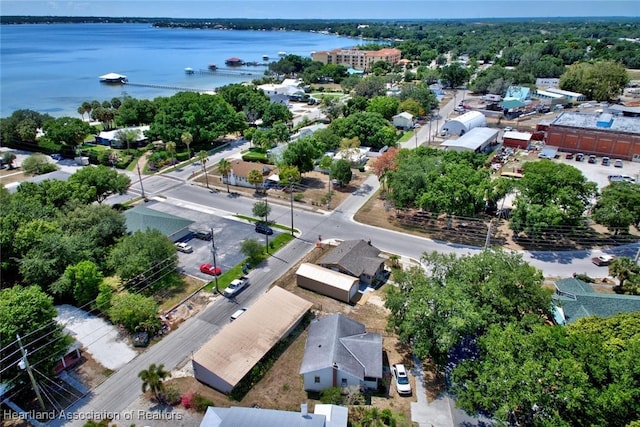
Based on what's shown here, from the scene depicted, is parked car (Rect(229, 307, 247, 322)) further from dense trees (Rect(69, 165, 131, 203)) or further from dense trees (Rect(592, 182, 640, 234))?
dense trees (Rect(592, 182, 640, 234))

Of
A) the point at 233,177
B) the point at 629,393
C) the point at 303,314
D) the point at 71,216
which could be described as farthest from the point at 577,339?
the point at 233,177

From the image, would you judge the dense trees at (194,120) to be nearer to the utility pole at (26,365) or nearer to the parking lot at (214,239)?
the parking lot at (214,239)

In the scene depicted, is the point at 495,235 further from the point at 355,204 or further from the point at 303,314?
the point at 303,314

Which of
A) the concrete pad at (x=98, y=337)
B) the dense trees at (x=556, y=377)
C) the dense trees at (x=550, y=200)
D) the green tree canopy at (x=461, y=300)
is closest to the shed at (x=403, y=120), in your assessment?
the dense trees at (x=550, y=200)

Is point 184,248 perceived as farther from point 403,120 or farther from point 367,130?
point 403,120

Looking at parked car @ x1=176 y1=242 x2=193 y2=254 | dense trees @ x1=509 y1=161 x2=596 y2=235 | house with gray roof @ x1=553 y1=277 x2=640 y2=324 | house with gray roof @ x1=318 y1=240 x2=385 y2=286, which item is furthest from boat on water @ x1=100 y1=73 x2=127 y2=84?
house with gray roof @ x1=553 y1=277 x2=640 y2=324
